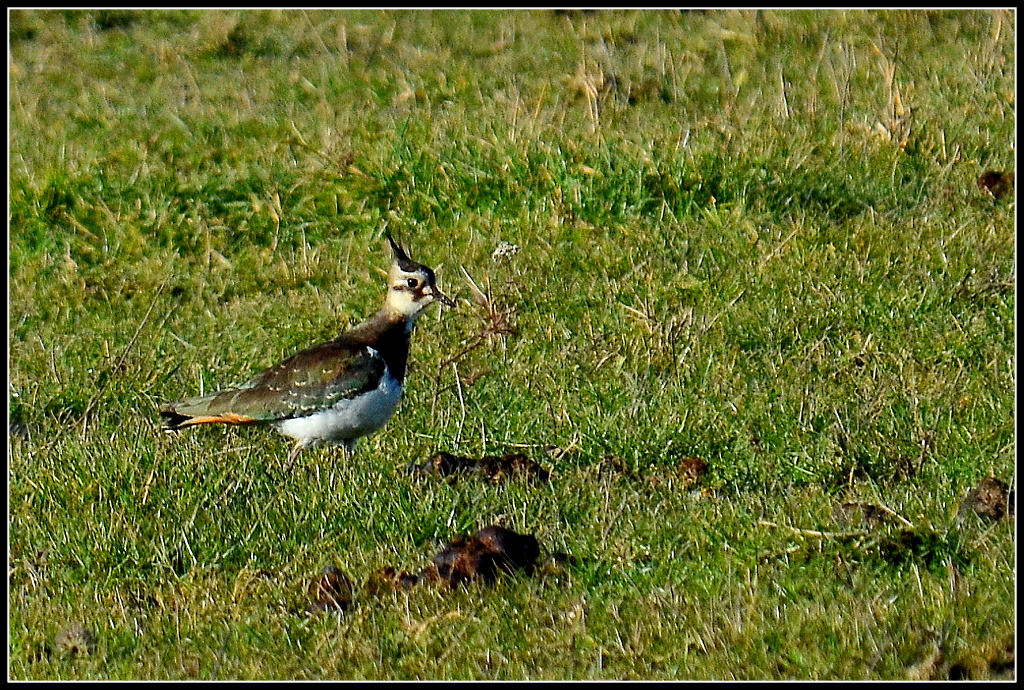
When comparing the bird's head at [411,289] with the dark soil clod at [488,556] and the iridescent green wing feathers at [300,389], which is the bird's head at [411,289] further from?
the dark soil clod at [488,556]

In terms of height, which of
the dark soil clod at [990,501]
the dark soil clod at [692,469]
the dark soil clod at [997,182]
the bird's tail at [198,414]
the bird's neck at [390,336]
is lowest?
the bird's tail at [198,414]

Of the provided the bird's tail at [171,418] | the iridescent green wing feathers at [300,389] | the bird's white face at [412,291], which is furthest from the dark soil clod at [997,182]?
the bird's tail at [171,418]

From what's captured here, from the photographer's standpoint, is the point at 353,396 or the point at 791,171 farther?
the point at 791,171

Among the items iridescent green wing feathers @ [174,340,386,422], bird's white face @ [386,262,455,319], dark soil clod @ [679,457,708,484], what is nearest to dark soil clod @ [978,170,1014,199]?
dark soil clod @ [679,457,708,484]

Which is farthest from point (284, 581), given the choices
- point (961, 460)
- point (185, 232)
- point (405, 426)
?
point (185, 232)

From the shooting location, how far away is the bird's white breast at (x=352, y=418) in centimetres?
723

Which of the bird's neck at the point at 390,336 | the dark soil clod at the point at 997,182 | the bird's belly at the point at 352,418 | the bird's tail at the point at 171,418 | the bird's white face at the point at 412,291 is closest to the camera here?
the bird's belly at the point at 352,418

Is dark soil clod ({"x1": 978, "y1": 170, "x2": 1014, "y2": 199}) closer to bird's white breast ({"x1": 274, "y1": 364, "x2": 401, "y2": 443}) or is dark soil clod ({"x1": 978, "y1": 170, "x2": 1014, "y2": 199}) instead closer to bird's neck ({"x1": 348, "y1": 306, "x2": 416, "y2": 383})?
bird's neck ({"x1": 348, "y1": 306, "x2": 416, "y2": 383})

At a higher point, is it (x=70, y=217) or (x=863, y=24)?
(x=863, y=24)

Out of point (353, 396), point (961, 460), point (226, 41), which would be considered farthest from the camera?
point (226, 41)

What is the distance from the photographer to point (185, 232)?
33.1 feet

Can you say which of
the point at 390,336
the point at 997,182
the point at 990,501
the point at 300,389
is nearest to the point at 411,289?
the point at 390,336

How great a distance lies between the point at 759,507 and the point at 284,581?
79.4 inches

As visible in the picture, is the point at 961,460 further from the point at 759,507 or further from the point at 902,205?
the point at 902,205
